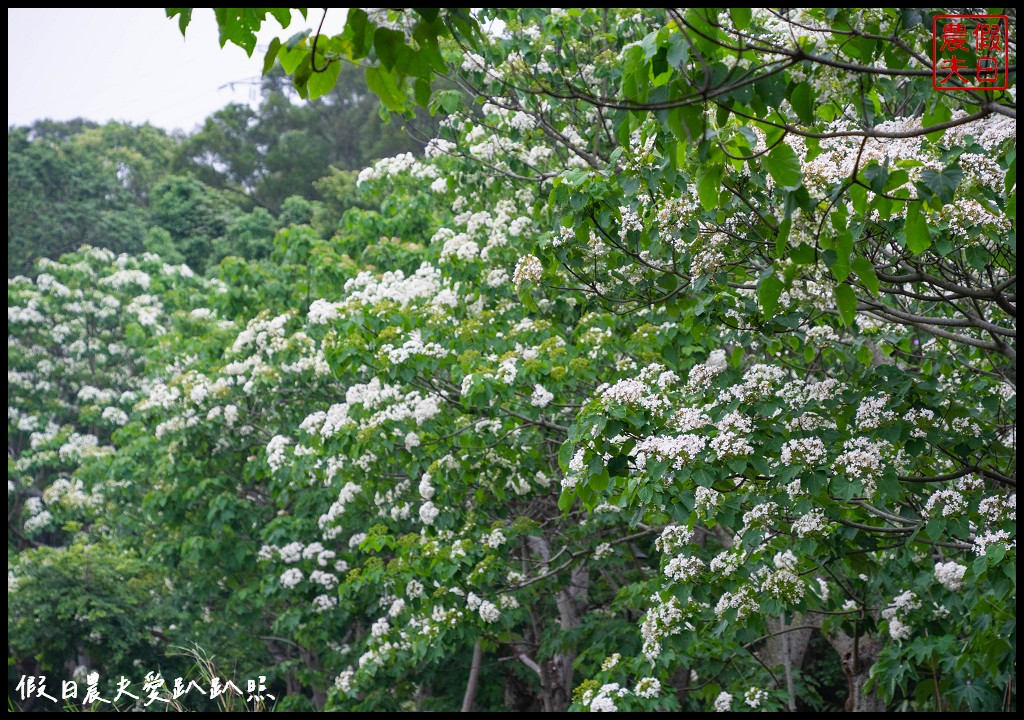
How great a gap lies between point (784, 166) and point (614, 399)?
5.22ft

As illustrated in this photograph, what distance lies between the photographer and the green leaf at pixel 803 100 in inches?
91.6

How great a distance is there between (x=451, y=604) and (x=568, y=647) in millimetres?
1864

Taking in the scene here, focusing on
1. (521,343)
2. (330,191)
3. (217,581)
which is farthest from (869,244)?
(330,191)

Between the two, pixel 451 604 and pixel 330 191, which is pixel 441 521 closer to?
pixel 451 604

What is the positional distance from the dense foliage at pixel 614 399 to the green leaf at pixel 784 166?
0.01 m

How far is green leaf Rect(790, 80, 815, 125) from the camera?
2.33 m

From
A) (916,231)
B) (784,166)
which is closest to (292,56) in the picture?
(784,166)

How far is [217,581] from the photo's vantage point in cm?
953

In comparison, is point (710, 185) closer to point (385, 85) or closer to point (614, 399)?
point (385, 85)

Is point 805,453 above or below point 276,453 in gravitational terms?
below

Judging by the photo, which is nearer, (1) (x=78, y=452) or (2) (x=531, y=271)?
(2) (x=531, y=271)

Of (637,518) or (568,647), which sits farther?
(568,647)

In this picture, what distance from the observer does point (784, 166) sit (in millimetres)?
2205

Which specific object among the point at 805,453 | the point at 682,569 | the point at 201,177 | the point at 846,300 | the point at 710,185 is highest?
the point at 201,177
